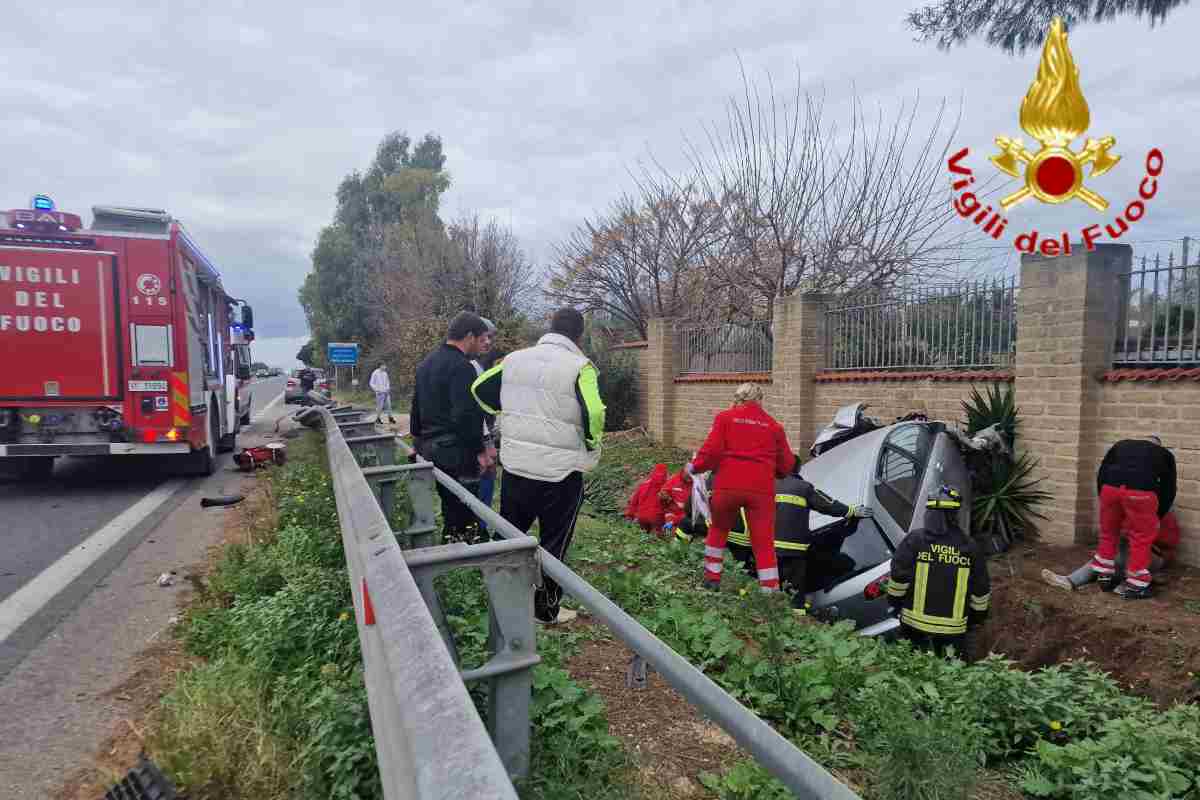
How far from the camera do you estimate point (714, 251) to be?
17.8 m

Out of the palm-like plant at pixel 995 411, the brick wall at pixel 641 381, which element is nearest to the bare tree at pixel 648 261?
the brick wall at pixel 641 381

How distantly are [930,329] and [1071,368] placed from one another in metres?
2.03

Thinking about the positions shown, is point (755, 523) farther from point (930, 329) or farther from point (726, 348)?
point (726, 348)

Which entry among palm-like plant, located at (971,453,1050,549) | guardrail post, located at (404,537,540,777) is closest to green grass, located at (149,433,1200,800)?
guardrail post, located at (404,537,540,777)

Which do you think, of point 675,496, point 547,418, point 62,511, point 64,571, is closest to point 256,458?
point 62,511

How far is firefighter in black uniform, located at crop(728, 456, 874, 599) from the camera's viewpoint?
5.70m

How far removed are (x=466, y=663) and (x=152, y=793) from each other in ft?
3.71

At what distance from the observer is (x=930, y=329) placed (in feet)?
29.3

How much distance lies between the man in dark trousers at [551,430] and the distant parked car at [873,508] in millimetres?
2322

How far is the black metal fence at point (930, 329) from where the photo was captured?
805 centimetres

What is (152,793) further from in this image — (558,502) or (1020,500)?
(1020,500)

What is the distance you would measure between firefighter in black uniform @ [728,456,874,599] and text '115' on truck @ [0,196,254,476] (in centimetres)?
686

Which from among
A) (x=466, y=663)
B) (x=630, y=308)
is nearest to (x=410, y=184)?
(x=630, y=308)

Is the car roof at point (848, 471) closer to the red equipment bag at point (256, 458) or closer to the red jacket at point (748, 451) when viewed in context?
the red jacket at point (748, 451)
